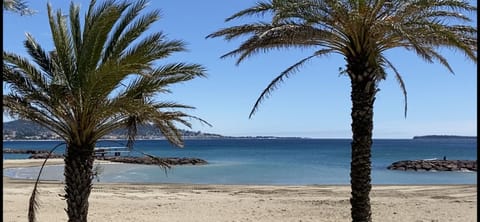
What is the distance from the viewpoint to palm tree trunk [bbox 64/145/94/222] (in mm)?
9273

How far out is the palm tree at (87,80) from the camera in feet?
28.2

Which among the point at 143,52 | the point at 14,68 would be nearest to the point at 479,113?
the point at 143,52

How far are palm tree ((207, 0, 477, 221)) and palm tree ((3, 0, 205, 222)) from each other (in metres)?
1.63

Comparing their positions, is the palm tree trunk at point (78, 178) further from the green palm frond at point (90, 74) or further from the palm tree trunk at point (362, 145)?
the palm tree trunk at point (362, 145)

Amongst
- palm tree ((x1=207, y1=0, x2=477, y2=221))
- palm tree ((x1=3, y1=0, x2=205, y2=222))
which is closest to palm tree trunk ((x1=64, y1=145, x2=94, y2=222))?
palm tree ((x1=3, y1=0, x2=205, y2=222))

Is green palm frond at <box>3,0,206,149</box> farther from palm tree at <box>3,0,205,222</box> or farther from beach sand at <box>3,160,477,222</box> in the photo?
beach sand at <box>3,160,477,222</box>

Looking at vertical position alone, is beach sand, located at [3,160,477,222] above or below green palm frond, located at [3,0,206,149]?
below

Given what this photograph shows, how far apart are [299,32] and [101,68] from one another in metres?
3.31

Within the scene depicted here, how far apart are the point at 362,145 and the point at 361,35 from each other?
6.27 ft

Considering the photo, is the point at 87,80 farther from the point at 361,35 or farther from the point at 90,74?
the point at 361,35

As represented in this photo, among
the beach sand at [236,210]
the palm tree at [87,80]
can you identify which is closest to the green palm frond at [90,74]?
the palm tree at [87,80]

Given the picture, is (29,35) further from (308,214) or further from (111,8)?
(308,214)

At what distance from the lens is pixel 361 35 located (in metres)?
9.24

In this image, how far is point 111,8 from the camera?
339 inches
